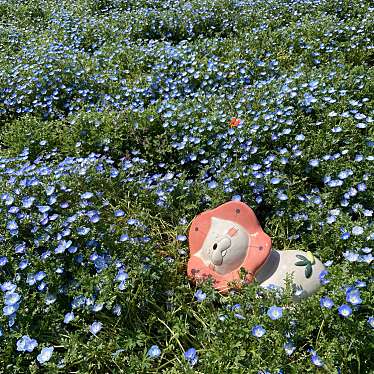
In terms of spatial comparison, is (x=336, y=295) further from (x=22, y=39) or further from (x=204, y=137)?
(x=22, y=39)

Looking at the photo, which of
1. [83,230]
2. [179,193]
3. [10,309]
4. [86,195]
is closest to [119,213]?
[86,195]

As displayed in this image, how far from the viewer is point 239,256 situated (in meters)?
2.67

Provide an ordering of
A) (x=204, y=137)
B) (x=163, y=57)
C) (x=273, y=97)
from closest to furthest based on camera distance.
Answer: (x=204, y=137) < (x=273, y=97) < (x=163, y=57)

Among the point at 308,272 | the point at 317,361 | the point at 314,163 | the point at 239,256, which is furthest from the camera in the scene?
the point at 314,163

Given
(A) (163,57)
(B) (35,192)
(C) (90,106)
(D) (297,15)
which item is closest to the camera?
(B) (35,192)

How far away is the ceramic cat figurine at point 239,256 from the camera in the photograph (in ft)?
8.42

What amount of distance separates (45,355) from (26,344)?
108mm

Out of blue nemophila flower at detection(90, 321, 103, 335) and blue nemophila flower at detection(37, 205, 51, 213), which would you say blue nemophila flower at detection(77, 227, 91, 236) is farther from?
blue nemophila flower at detection(90, 321, 103, 335)

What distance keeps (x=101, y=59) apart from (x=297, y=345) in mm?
3955

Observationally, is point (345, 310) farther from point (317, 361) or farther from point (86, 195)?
point (86, 195)

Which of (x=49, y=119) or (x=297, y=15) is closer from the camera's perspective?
(x=49, y=119)

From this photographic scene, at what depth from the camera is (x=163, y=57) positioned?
498cm

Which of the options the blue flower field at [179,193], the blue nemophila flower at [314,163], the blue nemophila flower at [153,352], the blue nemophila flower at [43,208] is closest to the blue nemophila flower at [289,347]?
the blue flower field at [179,193]

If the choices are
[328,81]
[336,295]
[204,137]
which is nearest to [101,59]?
[204,137]
